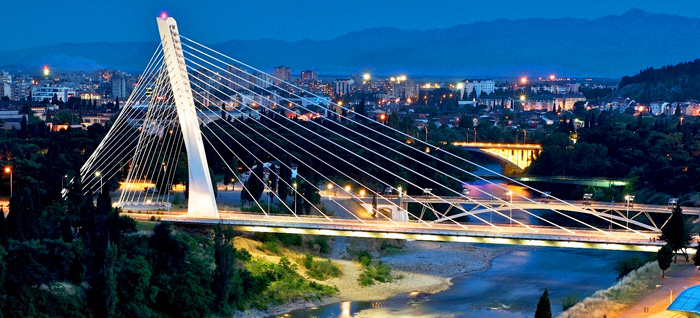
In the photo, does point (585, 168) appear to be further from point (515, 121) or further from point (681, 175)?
point (515, 121)

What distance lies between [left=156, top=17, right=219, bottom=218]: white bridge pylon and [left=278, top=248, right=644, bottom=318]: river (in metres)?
4.15

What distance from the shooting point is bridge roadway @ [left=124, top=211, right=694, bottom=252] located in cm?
2830

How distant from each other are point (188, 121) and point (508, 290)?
27.9 ft

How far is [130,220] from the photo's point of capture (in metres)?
28.7

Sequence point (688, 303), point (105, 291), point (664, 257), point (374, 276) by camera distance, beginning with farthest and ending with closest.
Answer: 1. point (374, 276)
2. point (664, 257)
3. point (105, 291)
4. point (688, 303)

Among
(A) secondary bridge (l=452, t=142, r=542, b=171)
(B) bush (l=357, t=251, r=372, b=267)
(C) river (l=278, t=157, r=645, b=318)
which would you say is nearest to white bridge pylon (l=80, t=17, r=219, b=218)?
(C) river (l=278, t=157, r=645, b=318)

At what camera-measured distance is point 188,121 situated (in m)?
29.2

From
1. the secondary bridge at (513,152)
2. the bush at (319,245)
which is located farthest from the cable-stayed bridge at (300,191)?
the secondary bridge at (513,152)

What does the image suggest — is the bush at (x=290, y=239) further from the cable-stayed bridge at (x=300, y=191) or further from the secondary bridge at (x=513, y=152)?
the secondary bridge at (x=513, y=152)

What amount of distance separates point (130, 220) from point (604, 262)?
1345 centimetres

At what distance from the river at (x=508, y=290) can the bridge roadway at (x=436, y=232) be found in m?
1.43

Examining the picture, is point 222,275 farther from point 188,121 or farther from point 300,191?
point 300,191

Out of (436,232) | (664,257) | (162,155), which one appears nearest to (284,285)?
(436,232)

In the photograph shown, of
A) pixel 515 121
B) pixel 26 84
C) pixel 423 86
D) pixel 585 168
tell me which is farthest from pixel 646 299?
pixel 423 86
